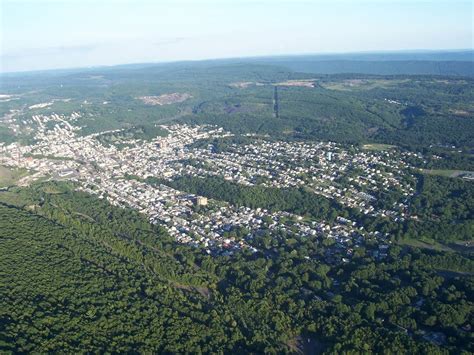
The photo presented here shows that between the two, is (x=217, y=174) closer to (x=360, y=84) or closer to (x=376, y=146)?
(x=376, y=146)

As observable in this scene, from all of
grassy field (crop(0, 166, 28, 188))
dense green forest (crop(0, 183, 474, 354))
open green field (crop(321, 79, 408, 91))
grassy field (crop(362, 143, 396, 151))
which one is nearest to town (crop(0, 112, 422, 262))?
grassy field (crop(0, 166, 28, 188))

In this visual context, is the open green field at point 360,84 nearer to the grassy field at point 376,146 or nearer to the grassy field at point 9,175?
the grassy field at point 376,146

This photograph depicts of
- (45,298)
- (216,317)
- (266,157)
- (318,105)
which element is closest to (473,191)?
(266,157)

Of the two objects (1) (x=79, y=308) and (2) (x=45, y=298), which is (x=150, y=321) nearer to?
(1) (x=79, y=308)

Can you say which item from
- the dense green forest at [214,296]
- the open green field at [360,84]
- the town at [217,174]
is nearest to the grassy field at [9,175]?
the town at [217,174]

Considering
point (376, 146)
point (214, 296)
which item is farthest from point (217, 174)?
point (214, 296)

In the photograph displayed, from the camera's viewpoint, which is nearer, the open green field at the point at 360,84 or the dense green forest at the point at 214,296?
the dense green forest at the point at 214,296

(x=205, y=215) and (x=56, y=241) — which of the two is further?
(x=205, y=215)
